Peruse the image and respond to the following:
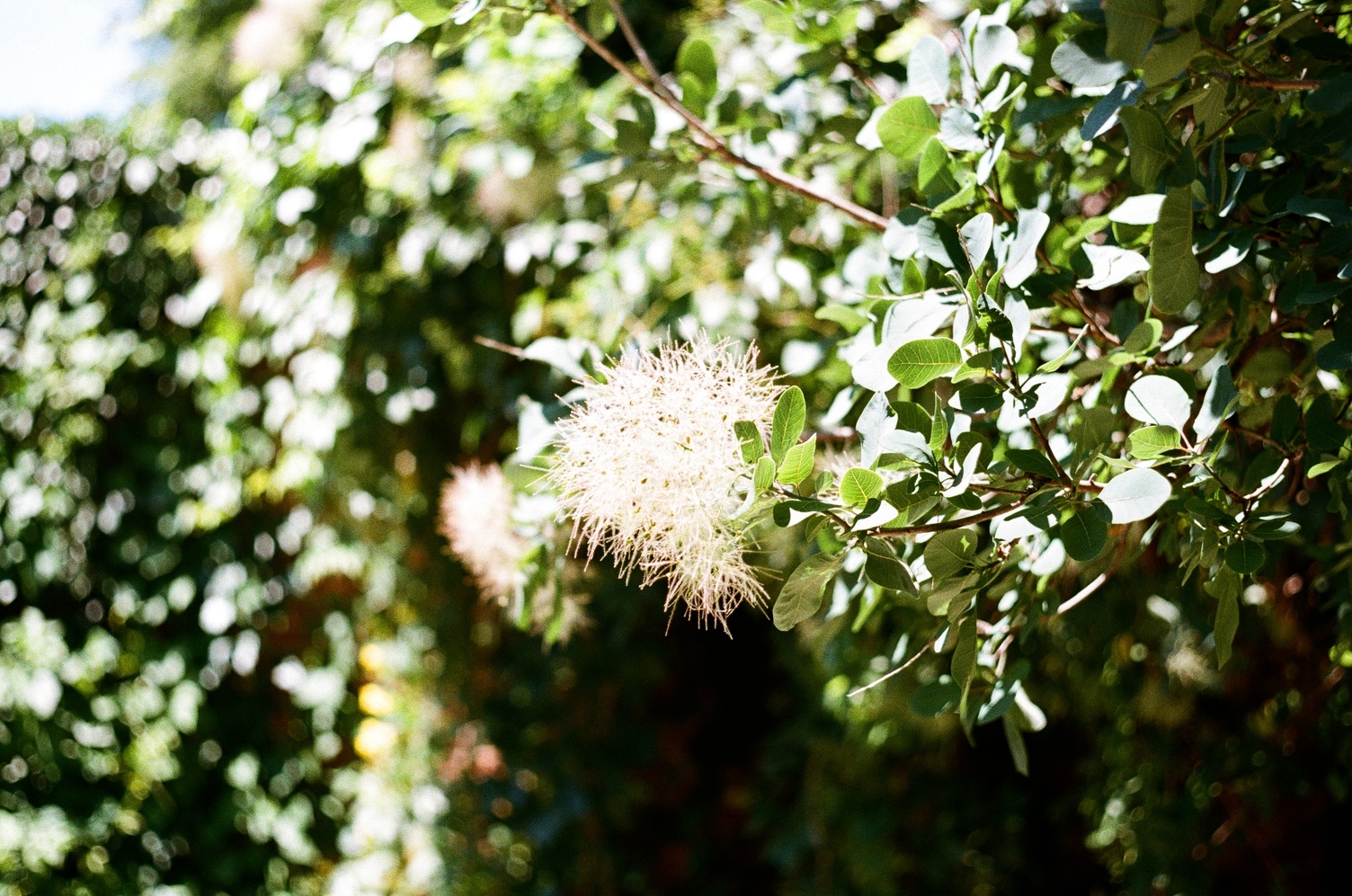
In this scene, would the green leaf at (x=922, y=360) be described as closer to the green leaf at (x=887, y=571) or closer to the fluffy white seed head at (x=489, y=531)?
the green leaf at (x=887, y=571)

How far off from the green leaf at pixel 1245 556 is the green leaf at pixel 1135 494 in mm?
73

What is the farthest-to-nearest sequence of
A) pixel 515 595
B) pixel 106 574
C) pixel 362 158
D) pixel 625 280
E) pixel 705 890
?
pixel 705 890
pixel 106 574
pixel 362 158
pixel 625 280
pixel 515 595

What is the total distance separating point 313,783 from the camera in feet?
6.35

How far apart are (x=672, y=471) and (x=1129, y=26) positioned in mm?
334

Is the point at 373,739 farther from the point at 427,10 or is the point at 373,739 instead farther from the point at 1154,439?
the point at 1154,439

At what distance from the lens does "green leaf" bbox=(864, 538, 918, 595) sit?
1.79ft

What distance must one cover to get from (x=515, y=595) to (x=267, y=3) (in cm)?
137

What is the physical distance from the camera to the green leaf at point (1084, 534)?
0.54 m

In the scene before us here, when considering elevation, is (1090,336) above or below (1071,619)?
above

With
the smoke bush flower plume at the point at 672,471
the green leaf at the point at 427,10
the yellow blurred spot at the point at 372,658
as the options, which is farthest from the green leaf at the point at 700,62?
the yellow blurred spot at the point at 372,658

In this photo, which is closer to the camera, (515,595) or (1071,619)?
(515,595)

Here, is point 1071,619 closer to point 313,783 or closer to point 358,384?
point 358,384

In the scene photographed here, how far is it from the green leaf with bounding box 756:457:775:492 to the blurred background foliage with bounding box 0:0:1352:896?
72 centimetres

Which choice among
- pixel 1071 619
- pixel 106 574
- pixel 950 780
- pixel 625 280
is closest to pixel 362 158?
pixel 625 280
